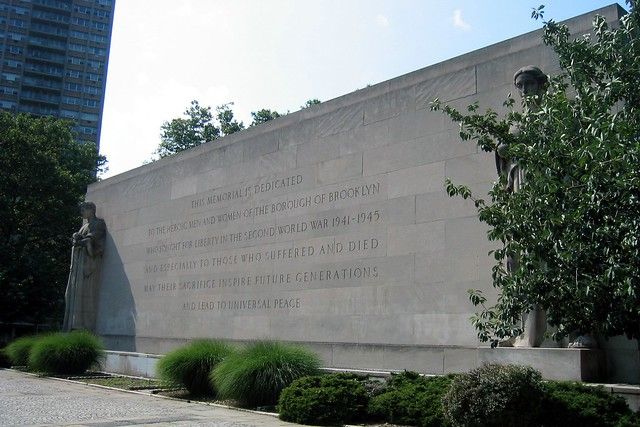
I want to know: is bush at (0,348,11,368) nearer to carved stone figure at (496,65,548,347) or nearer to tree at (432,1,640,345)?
carved stone figure at (496,65,548,347)

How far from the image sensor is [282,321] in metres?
18.3

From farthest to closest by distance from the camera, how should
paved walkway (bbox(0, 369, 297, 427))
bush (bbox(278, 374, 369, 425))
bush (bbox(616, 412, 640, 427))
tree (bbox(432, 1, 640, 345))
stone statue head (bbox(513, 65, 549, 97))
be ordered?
stone statue head (bbox(513, 65, 549, 97)) < bush (bbox(278, 374, 369, 425)) < paved walkway (bbox(0, 369, 297, 427)) < bush (bbox(616, 412, 640, 427)) < tree (bbox(432, 1, 640, 345))

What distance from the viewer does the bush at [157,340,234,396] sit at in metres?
15.6

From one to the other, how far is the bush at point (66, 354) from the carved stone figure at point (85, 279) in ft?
17.3

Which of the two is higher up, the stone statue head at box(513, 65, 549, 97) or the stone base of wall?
the stone statue head at box(513, 65, 549, 97)

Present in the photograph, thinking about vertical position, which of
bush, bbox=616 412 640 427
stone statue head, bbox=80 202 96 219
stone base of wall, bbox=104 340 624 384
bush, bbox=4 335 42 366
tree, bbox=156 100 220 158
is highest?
tree, bbox=156 100 220 158

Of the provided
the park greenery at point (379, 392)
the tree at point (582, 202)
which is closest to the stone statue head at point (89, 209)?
the park greenery at point (379, 392)

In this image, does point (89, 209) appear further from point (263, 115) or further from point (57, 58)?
point (57, 58)

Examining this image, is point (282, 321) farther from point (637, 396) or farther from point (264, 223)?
point (637, 396)

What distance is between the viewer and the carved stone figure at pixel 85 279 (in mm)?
26422

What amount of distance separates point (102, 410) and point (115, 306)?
1344 cm

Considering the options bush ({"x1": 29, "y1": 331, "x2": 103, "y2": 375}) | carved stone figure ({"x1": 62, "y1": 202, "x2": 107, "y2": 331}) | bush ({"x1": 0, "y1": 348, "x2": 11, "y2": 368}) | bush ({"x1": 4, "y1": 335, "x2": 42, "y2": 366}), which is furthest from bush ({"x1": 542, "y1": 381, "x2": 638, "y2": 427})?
bush ({"x1": 0, "y1": 348, "x2": 11, "y2": 368})

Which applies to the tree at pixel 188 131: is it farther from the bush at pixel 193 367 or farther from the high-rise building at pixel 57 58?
the high-rise building at pixel 57 58

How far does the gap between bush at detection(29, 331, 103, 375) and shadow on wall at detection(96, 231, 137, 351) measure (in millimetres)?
3037
